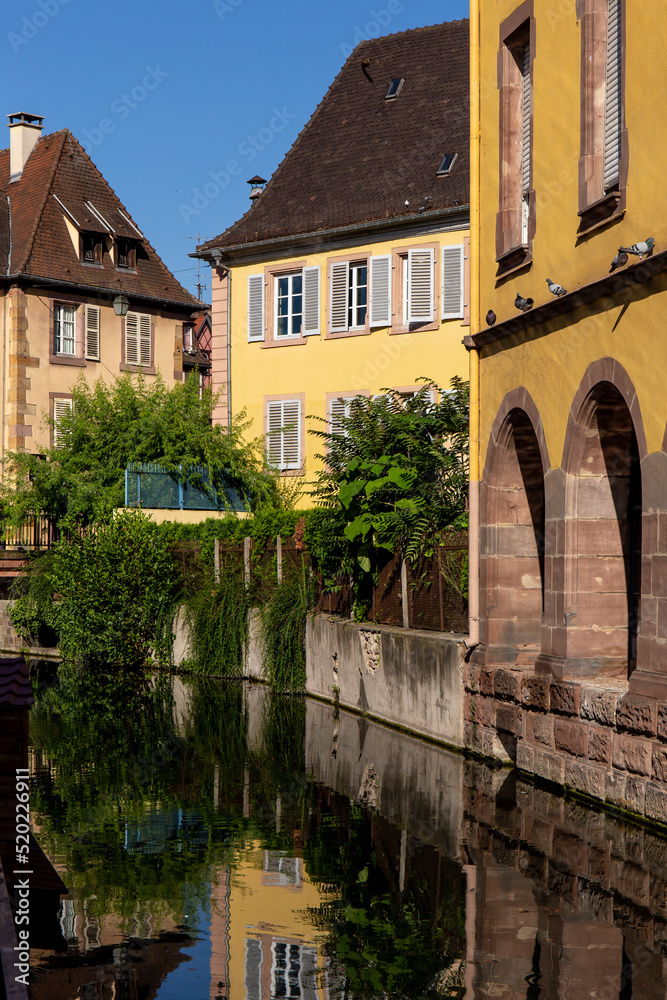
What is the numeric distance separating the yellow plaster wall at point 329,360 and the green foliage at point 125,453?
1016mm

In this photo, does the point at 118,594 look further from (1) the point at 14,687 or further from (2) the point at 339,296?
(1) the point at 14,687

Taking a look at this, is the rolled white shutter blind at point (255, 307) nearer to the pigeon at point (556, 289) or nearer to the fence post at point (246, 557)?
the fence post at point (246, 557)

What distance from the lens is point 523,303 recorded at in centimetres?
1281

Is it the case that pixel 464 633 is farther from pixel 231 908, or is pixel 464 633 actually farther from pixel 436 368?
pixel 436 368

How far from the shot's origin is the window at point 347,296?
2925 cm

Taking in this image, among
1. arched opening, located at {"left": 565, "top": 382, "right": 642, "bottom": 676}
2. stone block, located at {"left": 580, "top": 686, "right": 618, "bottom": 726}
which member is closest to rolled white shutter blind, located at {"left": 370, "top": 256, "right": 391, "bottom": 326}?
arched opening, located at {"left": 565, "top": 382, "right": 642, "bottom": 676}

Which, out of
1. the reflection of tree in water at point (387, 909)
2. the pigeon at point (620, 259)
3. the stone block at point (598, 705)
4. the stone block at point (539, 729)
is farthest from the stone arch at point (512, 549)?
the reflection of tree in water at point (387, 909)

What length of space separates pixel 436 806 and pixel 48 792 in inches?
138

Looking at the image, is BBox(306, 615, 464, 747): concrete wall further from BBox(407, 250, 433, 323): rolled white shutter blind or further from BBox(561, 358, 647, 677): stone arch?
BBox(407, 250, 433, 323): rolled white shutter blind

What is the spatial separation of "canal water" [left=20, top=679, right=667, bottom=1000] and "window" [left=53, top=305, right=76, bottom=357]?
25.3 meters

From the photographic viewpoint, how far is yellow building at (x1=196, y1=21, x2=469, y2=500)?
1102 inches

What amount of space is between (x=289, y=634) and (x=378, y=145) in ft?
43.9

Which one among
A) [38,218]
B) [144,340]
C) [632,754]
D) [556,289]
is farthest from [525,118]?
[144,340]

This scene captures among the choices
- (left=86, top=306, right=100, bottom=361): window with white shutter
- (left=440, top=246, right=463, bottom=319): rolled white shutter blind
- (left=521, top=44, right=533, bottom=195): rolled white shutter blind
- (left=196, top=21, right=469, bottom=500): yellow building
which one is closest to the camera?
(left=521, top=44, right=533, bottom=195): rolled white shutter blind
